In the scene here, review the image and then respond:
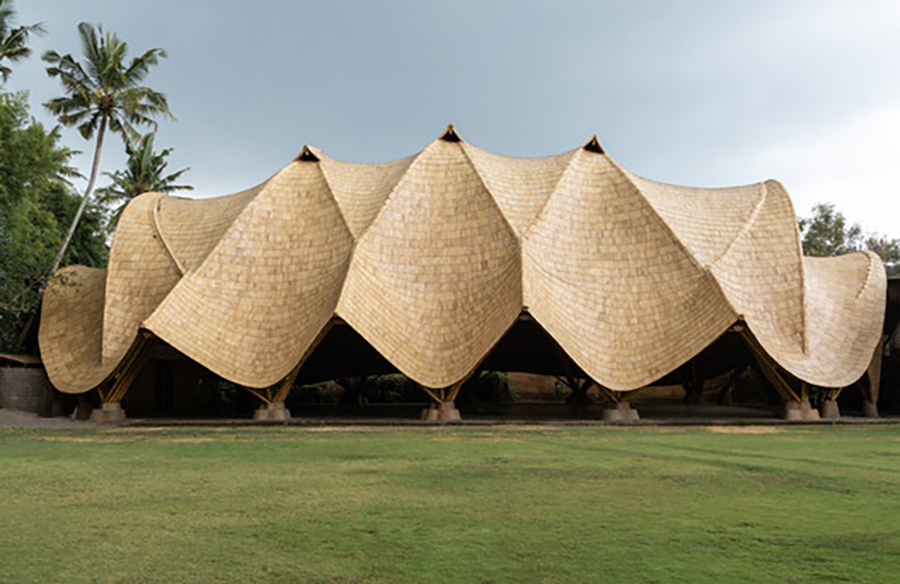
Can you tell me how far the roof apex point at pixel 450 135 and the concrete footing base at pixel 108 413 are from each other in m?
17.0

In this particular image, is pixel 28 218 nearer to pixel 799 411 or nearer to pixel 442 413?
pixel 442 413

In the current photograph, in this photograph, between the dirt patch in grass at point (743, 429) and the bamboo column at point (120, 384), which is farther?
the bamboo column at point (120, 384)

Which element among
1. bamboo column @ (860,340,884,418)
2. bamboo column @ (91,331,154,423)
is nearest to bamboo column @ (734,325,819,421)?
bamboo column @ (860,340,884,418)

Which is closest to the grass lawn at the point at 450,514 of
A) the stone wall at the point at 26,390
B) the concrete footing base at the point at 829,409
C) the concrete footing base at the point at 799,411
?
the concrete footing base at the point at 799,411

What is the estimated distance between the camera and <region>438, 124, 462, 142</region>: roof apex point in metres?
31.6

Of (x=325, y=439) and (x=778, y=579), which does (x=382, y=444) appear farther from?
(x=778, y=579)

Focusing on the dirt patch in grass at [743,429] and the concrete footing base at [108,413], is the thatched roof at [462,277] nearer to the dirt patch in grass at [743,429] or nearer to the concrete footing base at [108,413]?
the concrete footing base at [108,413]

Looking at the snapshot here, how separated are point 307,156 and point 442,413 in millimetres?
14015

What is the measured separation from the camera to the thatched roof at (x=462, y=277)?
25.5m

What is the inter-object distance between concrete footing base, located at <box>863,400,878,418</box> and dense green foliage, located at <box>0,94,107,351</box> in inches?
1314

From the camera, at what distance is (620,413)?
24766 millimetres

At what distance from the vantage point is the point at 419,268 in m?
27.8

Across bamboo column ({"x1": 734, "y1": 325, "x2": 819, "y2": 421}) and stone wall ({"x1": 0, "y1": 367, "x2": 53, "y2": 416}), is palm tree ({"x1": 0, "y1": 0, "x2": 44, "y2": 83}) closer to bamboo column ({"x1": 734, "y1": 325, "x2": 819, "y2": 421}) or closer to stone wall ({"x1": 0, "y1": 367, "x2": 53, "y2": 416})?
stone wall ({"x1": 0, "y1": 367, "x2": 53, "y2": 416})

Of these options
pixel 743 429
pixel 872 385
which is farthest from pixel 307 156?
pixel 872 385
